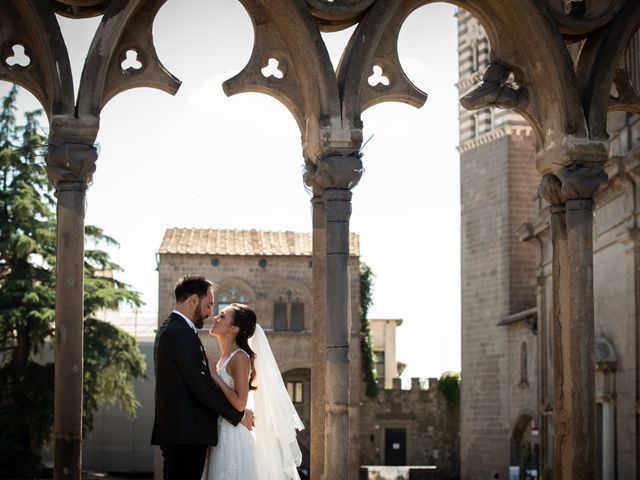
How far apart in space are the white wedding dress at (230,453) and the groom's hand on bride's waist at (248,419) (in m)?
0.03

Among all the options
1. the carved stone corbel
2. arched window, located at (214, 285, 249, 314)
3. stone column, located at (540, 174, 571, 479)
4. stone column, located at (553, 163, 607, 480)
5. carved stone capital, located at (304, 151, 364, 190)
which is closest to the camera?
carved stone capital, located at (304, 151, 364, 190)

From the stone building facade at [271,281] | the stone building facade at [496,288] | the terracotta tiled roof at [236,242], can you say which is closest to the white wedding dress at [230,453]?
the stone building facade at [496,288]

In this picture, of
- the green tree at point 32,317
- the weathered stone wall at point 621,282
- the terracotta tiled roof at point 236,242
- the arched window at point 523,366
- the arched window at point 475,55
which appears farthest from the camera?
the terracotta tiled roof at point 236,242

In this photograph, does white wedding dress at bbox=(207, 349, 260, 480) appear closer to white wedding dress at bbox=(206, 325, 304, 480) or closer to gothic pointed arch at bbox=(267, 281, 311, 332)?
white wedding dress at bbox=(206, 325, 304, 480)

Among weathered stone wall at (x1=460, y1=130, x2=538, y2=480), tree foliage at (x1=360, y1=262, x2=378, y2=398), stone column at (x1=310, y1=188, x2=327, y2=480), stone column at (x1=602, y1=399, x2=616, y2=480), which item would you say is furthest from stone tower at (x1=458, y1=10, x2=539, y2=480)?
stone column at (x1=310, y1=188, x2=327, y2=480)

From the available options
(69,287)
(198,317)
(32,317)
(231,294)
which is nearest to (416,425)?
(231,294)

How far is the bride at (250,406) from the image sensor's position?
699 cm

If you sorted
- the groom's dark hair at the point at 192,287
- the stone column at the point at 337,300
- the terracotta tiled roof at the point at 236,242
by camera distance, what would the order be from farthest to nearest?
the terracotta tiled roof at the point at 236,242
the stone column at the point at 337,300
the groom's dark hair at the point at 192,287

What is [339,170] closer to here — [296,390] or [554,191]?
[554,191]

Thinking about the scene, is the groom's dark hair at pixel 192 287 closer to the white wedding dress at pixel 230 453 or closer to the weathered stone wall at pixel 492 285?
the white wedding dress at pixel 230 453

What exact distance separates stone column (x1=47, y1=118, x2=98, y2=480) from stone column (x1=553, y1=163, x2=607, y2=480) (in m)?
3.30

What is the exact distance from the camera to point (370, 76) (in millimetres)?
8672

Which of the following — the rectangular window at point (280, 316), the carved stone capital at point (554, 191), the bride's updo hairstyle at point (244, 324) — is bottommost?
the bride's updo hairstyle at point (244, 324)

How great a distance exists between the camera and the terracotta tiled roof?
3866cm
